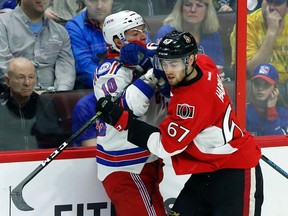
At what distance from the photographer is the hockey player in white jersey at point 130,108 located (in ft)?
13.7

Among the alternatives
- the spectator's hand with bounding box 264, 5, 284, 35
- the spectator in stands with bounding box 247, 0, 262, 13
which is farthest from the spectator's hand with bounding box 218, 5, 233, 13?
the spectator's hand with bounding box 264, 5, 284, 35

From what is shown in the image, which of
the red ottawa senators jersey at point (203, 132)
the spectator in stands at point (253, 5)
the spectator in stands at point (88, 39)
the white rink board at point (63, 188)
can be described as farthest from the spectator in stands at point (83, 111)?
the spectator in stands at point (253, 5)

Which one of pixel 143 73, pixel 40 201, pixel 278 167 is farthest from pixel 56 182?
pixel 278 167

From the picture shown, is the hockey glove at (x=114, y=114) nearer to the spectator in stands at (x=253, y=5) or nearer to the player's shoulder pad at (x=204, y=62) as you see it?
the player's shoulder pad at (x=204, y=62)

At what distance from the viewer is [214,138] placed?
403cm

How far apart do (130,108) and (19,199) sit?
74 centimetres

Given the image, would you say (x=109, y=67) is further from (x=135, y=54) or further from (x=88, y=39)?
(x=88, y=39)

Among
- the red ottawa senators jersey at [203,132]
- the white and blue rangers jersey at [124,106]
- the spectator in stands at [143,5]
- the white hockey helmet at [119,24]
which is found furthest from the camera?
the spectator in stands at [143,5]

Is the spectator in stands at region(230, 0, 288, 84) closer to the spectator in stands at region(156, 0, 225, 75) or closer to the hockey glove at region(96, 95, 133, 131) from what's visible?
the spectator in stands at region(156, 0, 225, 75)

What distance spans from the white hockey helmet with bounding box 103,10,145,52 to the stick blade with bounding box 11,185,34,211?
84 centimetres

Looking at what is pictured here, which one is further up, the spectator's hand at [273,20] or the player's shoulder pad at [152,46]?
the player's shoulder pad at [152,46]

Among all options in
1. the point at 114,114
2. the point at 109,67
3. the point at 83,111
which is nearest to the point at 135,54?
the point at 109,67

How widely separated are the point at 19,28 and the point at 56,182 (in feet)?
2.66

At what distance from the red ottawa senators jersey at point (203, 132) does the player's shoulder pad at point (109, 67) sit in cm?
33
